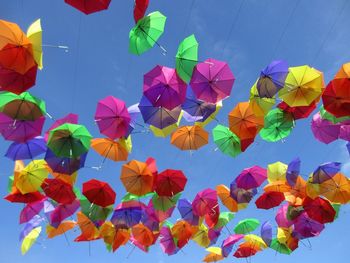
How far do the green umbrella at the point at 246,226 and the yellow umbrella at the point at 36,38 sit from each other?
802cm

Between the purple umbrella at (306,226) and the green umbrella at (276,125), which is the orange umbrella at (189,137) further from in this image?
the purple umbrella at (306,226)

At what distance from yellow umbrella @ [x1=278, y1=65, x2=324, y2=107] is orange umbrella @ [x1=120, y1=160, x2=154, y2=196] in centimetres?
373

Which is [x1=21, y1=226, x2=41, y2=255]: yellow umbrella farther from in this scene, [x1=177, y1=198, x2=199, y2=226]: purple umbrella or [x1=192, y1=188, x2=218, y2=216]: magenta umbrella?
[x1=192, y1=188, x2=218, y2=216]: magenta umbrella

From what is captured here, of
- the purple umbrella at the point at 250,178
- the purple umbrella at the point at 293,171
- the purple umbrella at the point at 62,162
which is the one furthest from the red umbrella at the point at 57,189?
the purple umbrella at the point at 293,171

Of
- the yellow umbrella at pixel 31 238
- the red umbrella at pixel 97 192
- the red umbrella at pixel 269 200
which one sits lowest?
the yellow umbrella at pixel 31 238

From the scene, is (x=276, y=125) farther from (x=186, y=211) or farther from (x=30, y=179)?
(x=30, y=179)

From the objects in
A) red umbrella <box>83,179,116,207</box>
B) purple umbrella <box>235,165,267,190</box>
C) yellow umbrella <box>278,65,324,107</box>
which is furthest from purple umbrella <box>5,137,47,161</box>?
yellow umbrella <box>278,65,324,107</box>

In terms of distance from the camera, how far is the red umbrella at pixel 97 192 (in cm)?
953

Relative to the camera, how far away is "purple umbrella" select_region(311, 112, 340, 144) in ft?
31.8

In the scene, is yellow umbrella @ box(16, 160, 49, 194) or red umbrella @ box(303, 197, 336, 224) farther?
red umbrella @ box(303, 197, 336, 224)

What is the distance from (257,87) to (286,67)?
2.45 ft

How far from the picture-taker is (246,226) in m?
12.3

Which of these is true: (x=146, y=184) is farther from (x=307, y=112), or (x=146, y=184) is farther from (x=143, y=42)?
(x=307, y=112)

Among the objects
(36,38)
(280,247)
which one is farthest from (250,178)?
(36,38)
